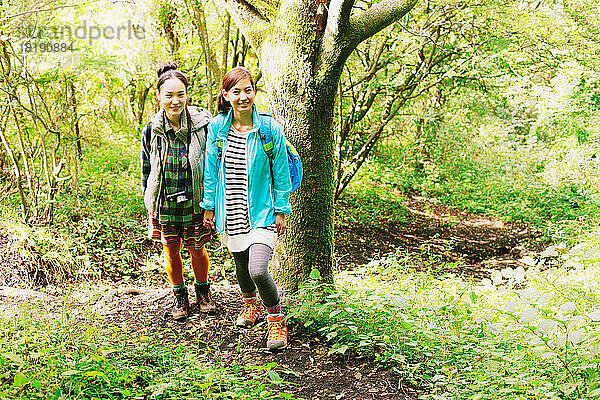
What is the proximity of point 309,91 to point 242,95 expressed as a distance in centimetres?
85

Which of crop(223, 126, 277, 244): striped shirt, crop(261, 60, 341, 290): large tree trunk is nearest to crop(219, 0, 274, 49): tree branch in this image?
crop(261, 60, 341, 290): large tree trunk

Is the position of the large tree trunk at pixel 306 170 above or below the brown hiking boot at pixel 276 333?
above

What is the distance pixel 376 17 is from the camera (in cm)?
443

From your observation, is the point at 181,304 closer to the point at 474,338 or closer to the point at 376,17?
the point at 474,338

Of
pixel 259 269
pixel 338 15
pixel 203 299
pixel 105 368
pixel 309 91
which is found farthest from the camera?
pixel 203 299

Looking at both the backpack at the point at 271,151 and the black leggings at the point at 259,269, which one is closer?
the black leggings at the point at 259,269

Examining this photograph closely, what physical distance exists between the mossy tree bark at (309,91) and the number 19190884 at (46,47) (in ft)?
12.9

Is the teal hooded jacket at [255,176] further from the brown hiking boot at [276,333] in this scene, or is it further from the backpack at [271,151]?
the brown hiking boot at [276,333]

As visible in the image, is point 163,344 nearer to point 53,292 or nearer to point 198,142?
point 198,142

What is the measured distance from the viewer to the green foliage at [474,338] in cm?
296

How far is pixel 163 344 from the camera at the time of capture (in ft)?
12.8

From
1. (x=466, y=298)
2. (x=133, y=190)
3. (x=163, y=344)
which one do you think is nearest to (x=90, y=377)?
(x=163, y=344)

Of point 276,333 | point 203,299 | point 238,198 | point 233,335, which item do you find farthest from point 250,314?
point 238,198

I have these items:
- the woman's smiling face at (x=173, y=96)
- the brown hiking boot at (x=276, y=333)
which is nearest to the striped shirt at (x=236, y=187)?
the woman's smiling face at (x=173, y=96)
